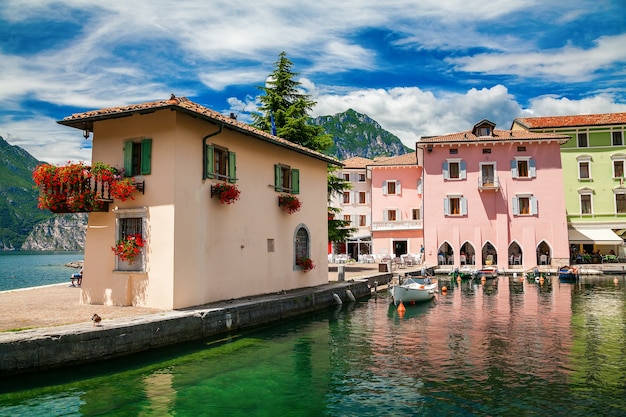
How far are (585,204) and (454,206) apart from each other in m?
12.7

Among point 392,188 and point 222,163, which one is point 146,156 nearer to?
point 222,163

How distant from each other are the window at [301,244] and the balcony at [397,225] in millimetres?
26208

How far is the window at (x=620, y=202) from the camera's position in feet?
146

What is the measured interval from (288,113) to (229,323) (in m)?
19.0

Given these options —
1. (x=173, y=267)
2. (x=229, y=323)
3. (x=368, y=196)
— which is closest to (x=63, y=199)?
(x=173, y=267)

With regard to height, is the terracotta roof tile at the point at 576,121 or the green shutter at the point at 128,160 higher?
the terracotta roof tile at the point at 576,121

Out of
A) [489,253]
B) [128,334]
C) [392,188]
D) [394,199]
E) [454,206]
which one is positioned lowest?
[128,334]

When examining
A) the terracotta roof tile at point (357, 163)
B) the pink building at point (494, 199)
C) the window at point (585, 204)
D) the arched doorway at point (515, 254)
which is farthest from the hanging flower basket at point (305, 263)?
the terracotta roof tile at point (357, 163)

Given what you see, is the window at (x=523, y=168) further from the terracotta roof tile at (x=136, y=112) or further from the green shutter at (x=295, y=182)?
the terracotta roof tile at (x=136, y=112)

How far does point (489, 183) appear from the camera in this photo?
1703 inches

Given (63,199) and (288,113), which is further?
(288,113)

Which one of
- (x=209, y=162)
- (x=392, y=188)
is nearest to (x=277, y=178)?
(x=209, y=162)

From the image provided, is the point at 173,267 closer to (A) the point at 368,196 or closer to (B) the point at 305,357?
(B) the point at 305,357

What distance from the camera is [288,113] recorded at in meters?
31.7
